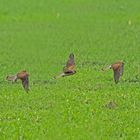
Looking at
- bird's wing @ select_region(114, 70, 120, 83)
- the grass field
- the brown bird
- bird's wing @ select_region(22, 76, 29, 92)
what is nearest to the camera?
the grass field

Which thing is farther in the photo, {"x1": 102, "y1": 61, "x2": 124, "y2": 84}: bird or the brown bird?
{"x1": 102, "y1": 61, "x2": 124, "y2": 84}: bird

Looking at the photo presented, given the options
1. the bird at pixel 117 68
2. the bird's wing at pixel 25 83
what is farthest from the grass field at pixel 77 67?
the bird at pixel 117 68

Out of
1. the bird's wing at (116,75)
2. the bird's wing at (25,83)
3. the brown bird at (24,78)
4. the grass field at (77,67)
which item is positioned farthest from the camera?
the bird's wing at (116,75)

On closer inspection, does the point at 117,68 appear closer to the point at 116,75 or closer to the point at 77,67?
the point at 116,75

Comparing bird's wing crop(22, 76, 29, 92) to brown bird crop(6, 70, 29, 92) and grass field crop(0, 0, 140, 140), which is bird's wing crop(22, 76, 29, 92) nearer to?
brown bird crop(6, 70, 29, 92)

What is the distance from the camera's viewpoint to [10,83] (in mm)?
14945

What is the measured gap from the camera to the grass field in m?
10.7

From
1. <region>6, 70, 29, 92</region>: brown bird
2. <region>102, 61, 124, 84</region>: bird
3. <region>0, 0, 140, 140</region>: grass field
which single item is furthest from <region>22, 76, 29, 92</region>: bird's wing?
<region>102, 61, 124, 84</region>: bird

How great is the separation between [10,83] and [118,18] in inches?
443

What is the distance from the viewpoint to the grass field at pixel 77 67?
10665mm

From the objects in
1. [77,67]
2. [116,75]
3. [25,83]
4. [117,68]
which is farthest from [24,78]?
[77,67]

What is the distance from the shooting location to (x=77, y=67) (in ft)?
54.9

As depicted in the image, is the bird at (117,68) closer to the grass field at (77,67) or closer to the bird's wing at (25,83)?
the grass field at (77,67)

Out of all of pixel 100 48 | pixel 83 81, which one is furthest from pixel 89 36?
pixel 83 81
